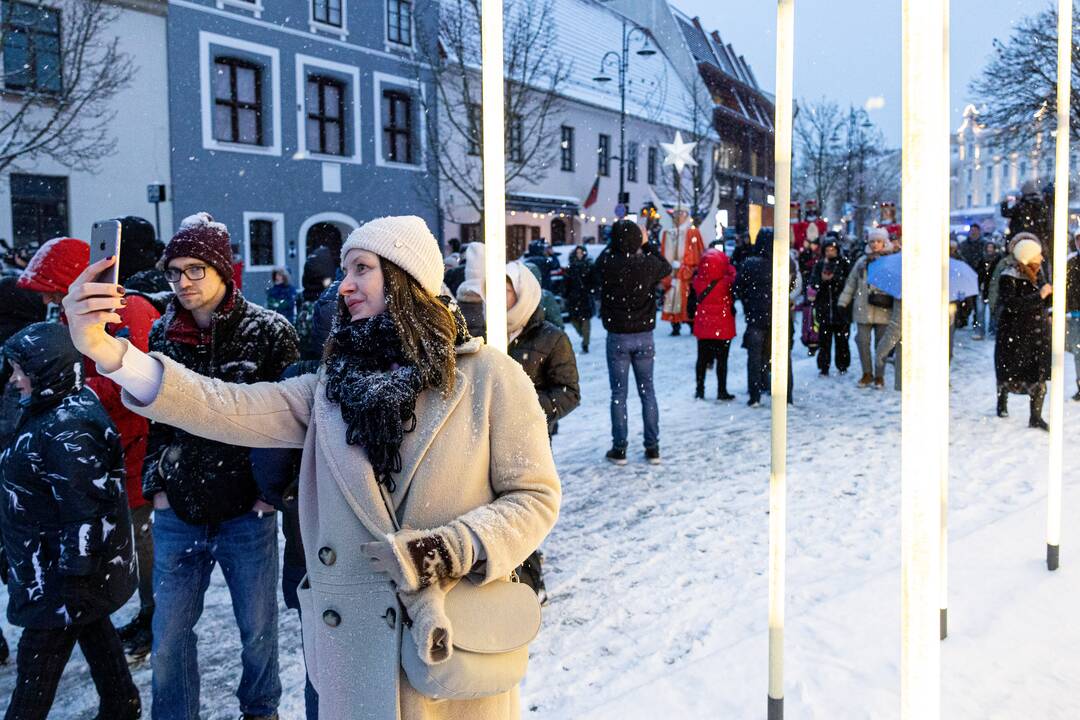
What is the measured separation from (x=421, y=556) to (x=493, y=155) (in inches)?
38.9

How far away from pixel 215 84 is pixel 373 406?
2039cm

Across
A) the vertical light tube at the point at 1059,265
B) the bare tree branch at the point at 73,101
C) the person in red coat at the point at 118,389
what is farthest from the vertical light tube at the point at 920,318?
the bare tree branch at the point at 73,101

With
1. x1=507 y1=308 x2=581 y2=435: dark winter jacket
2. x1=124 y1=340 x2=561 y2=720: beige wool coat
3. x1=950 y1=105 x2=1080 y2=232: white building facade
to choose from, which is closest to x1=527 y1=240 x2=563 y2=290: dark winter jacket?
x1=950 y1=105 x2=1080 y2=232: white building facade

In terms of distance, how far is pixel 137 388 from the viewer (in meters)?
1.95

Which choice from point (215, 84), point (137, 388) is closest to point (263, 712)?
point (137, 388)

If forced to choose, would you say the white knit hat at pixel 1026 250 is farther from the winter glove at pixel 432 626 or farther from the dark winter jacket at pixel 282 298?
the dark winter jacket at pixel 282 298

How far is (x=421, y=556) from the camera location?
1.86 meters

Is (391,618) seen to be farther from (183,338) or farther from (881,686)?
(881,686)

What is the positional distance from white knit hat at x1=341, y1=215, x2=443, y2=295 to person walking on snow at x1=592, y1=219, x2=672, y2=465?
5196 millimetres

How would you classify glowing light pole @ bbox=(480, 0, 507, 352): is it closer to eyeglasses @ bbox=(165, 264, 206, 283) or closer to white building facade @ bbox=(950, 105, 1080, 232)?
eyeglasses @ bbox=(165, 264, 206, 283)

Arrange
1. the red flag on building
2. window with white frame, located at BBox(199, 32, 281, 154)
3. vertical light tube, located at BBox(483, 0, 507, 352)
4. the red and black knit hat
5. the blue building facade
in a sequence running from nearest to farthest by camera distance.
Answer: vertical light tube, located at BBox(483, 0, 507, 352) → the red and black knit hat → the blue building facade → window with white frame, located at BBox(199, 32, 281, 154) → the red flag on building

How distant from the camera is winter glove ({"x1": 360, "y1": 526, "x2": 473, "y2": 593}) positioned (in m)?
1.84

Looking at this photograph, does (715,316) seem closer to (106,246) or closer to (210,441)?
(210,441)

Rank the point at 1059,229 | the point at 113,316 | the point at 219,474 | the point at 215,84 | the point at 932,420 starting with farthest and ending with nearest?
the point at 215,84 → the point at 1059,229 → the point at 219,474 → the point at 932,420 → the point at 113,316
